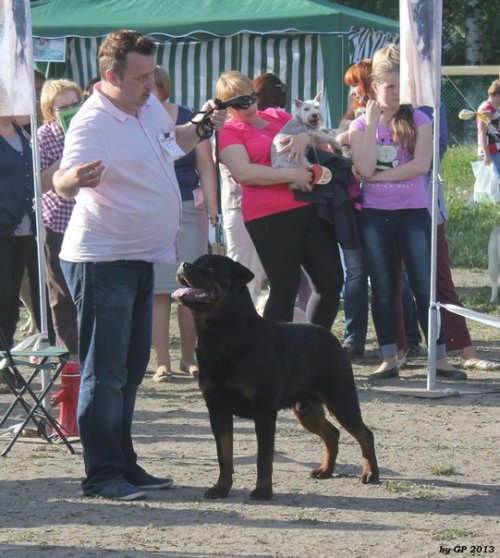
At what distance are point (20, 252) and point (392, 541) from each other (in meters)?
3.66

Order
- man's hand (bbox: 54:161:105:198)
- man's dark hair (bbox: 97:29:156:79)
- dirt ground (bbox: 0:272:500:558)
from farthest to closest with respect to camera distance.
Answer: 1. man's dark hair (bbox: 97:29:156:79)
2. man's hand (bbox: 54:161:105:198)
3. dirt ground (bbox: 0:272:500:558)

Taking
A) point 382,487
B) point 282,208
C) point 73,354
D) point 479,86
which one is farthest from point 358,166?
point 479,86

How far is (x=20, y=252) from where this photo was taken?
7.47 metres

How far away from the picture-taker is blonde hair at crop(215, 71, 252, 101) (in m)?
7.43

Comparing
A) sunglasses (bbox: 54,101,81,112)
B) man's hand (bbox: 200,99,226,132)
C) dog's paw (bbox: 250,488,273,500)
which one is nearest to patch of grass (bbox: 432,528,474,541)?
dog's paw (bbox: 250,488,273,500)

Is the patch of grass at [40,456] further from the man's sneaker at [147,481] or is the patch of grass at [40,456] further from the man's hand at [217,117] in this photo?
the man's hand at [217,117]

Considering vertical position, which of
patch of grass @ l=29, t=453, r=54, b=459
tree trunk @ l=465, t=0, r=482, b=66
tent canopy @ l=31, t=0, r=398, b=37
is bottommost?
patch of grass @ l=29, t=453, r=54, b=459

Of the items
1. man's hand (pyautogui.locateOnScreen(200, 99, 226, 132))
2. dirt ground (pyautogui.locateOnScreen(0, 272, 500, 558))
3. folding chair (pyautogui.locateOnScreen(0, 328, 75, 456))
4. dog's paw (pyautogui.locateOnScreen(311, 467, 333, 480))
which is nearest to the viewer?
dirt ground (pyautogui.locateOnScreen(0, 272, 500, 558))

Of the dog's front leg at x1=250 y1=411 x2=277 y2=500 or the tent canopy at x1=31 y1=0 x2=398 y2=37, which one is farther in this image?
the tent canopy at x1=31 y1=0 x2=398 y2=37

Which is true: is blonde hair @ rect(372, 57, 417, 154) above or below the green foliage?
above

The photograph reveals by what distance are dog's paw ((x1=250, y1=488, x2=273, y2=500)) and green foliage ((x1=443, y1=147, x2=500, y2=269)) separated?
8.38 m

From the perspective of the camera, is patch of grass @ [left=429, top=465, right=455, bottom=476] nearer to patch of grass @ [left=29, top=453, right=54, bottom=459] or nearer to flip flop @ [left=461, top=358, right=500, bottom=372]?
patch of grass @ [left=29, top=453, right=54, bottom=459]

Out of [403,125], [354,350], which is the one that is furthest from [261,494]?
[354,350]

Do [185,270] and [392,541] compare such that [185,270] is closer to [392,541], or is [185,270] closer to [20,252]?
[392,541]
